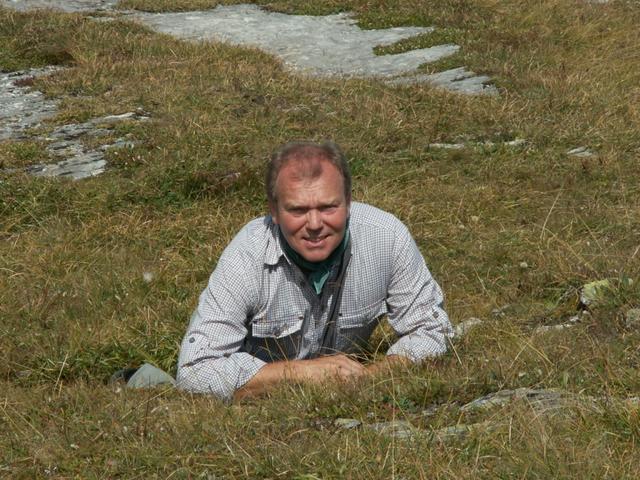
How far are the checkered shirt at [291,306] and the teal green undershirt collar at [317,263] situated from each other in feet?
0.13

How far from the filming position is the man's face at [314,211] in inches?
225

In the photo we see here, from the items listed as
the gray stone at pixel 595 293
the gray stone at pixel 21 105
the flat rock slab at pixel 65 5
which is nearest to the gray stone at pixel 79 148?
the gray stone at pixel 21 105

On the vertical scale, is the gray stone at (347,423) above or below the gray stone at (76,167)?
above

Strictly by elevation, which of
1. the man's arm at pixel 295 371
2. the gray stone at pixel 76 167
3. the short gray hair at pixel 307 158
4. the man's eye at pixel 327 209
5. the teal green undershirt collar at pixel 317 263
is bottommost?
the gray stone at pixel 76 167

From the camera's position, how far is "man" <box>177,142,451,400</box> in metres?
5.75

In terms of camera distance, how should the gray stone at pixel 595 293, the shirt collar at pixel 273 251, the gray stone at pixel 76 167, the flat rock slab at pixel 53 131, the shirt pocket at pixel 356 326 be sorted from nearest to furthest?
1. the shirt collar at pixel 273 251
2. the shirt pocket at pixel 356 326
3. the gray stone at pixel 595 293
4. the gray stone at pixel 76 167
5. the flat rock slab at pixel 53 131

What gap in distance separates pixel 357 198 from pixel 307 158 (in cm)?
386

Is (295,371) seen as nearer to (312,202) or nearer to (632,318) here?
(312,202)

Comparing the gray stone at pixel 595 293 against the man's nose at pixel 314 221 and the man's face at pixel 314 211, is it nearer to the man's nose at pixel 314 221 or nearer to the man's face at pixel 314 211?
the man's face at pixel 314 211

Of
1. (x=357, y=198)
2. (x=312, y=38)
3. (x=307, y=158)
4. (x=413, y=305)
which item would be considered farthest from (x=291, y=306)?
(x=312, y=38)

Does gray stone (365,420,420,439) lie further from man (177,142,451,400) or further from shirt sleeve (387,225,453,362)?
shirt sleeve (387,225,453,362)

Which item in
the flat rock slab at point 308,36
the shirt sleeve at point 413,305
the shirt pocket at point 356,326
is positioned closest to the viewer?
the shirt sleeve at point 413,305

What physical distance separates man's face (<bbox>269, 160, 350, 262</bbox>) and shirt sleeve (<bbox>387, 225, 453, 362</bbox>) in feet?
1.50

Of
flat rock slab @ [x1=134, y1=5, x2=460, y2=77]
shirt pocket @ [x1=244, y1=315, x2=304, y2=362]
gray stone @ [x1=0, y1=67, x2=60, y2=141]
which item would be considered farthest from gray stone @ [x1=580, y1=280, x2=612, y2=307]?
flat rock slab @ [x1=134, y1=5, x2=460, y2=77]
